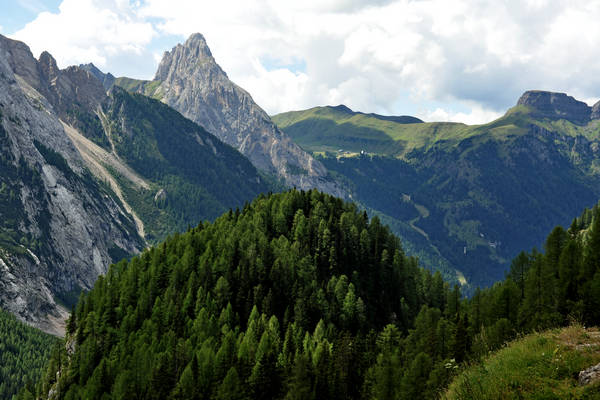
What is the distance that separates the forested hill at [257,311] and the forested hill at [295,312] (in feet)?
1.11

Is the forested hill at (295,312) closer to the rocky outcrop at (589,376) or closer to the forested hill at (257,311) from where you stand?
the forested hill at (257,311)

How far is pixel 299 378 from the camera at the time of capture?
79438 millimetres

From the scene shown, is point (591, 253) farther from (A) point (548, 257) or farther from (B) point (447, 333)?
(B) point (447, 333)

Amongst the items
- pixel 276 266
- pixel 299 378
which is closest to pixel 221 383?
pixel 299 378

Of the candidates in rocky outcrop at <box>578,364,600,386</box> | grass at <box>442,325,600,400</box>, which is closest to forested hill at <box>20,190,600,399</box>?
grass at <box>442,325,600,400</box>

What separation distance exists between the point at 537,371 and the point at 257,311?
281 feet

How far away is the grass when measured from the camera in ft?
88.7

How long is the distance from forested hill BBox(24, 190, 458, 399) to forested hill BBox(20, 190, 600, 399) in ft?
1.11

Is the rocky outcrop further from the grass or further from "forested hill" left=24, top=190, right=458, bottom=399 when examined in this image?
"forested hill" left=24, top=190, right=458, bottom=399

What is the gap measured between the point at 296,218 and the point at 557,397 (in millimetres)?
120974

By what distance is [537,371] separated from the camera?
2975cm

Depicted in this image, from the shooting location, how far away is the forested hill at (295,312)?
7769 cm

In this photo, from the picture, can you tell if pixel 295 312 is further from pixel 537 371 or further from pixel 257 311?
pixel 537 371

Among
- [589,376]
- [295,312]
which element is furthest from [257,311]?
[589,376]
